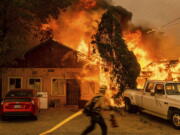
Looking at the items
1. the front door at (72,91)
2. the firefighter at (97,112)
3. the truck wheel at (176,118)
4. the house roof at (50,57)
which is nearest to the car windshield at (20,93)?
the house roof at (50,57)

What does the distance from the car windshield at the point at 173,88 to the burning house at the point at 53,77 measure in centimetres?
868

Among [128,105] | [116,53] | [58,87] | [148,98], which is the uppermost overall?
[116,53]

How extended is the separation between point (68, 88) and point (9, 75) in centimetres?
479

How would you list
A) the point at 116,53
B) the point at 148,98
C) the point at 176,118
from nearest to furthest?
the point at 176,118 → the point at 148,98 → the point at 116,53

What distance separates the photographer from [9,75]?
67.4ft

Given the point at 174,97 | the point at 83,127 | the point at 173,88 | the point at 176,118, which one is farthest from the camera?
the point at 173,88

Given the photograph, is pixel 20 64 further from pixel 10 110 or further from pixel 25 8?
pixel 10 110

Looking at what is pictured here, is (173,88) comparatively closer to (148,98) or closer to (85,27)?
(148,98)

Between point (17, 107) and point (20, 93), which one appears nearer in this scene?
point (17, 107)

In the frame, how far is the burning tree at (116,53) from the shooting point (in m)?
17.9

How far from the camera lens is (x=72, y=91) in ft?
67.5

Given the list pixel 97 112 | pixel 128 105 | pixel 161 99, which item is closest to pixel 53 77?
pixel 128 105

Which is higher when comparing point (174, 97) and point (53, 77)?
point (53, 77)

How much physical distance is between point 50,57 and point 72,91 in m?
3.23
